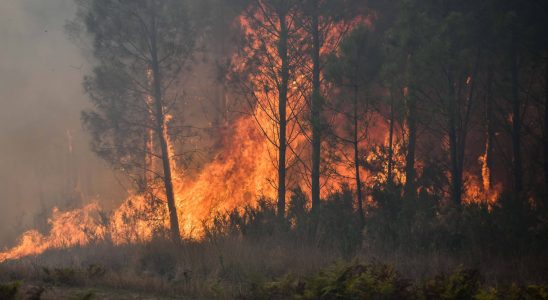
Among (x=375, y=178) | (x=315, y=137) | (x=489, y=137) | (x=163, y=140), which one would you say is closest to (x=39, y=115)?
(x=163, y=140)

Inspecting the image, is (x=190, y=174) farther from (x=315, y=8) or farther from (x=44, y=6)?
(x=44, y=6)

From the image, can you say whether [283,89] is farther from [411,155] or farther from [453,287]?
[453,287]

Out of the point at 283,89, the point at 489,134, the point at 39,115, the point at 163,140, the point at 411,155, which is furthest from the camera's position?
the point at 39,115

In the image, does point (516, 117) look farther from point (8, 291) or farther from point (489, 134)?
point (8, 291)

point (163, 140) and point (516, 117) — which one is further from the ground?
point (163, 140)

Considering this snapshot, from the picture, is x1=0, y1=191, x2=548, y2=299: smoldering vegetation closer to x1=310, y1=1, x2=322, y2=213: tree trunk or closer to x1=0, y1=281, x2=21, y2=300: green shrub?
x1=0, y1=281, x2=21, y2=300: green shrub

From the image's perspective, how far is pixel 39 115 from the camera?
54.0 meters

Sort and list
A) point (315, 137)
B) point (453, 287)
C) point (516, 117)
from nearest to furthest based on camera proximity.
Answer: point (453, 287) < point (516, 117) < point (315, 137)

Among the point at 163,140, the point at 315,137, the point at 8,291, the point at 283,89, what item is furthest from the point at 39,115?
the point at 8,291

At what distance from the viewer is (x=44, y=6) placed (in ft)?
188

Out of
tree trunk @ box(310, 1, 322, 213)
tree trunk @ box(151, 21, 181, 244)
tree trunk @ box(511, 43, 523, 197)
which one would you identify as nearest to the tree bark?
tree trunk @ box(511, 43, 523, 197)

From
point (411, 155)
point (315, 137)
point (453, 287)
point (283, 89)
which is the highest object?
point (283, 89)

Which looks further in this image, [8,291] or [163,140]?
[163,140]

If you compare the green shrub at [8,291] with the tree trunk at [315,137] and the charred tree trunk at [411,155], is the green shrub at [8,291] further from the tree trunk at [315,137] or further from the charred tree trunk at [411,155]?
the tree trunk at [315,137]
